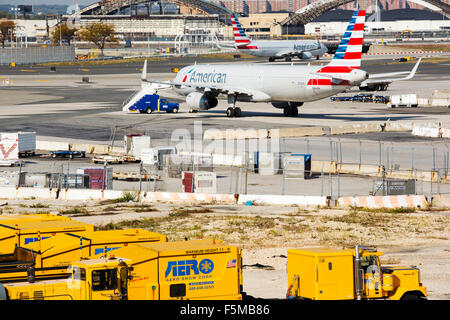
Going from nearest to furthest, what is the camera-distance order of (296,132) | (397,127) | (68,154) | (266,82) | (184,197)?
1. (184,197)
2. (68,154)
3. (296,132)
4. (397,127)
5. (266,82)

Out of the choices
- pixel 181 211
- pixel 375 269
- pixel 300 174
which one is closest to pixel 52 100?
pixel 300 174

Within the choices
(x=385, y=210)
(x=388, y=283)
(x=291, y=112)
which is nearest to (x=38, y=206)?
(x=385, y=210)

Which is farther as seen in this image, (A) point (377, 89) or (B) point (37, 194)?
(A) point (377, 89)

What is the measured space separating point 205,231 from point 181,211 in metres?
4.96

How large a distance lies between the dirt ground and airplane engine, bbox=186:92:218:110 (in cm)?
3906

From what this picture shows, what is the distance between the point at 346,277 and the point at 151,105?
2782 inches

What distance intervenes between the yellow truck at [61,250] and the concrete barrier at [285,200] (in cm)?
1895

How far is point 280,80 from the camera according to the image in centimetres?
7831

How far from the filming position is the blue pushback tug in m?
90.9

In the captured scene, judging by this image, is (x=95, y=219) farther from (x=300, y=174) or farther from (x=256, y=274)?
(x=300, y=174)

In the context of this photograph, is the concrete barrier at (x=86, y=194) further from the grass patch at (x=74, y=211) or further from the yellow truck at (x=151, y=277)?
the yellow truck at (x=151, y=277)

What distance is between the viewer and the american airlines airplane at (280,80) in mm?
73438

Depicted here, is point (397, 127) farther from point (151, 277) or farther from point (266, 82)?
point (151, 277)
